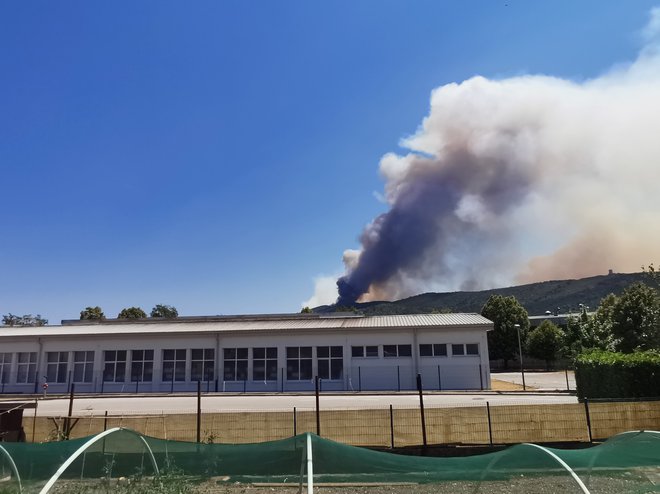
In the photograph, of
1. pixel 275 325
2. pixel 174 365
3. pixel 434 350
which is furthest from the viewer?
pixel 275 325

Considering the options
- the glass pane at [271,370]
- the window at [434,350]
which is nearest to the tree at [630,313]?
the window at [434,350]

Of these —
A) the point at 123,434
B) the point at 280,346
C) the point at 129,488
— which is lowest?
the point at 129,488

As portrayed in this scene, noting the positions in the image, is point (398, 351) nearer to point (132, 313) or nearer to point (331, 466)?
point (331, 466)

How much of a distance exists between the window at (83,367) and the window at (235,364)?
11764 millimetres

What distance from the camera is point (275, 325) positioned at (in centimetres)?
4622

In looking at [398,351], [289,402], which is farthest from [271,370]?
[289,402]

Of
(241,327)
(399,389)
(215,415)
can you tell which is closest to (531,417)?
(215,415)

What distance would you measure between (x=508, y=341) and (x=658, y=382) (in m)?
66.8

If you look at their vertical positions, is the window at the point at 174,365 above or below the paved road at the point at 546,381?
above

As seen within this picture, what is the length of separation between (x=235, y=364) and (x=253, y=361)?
60.0 inches

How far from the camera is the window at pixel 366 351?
4162 centimetres

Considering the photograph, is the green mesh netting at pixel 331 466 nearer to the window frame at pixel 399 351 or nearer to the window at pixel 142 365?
the window frame at pixel 399 351

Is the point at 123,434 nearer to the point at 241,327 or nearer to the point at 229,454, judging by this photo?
the point at 229,454

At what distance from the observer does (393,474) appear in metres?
7.29
